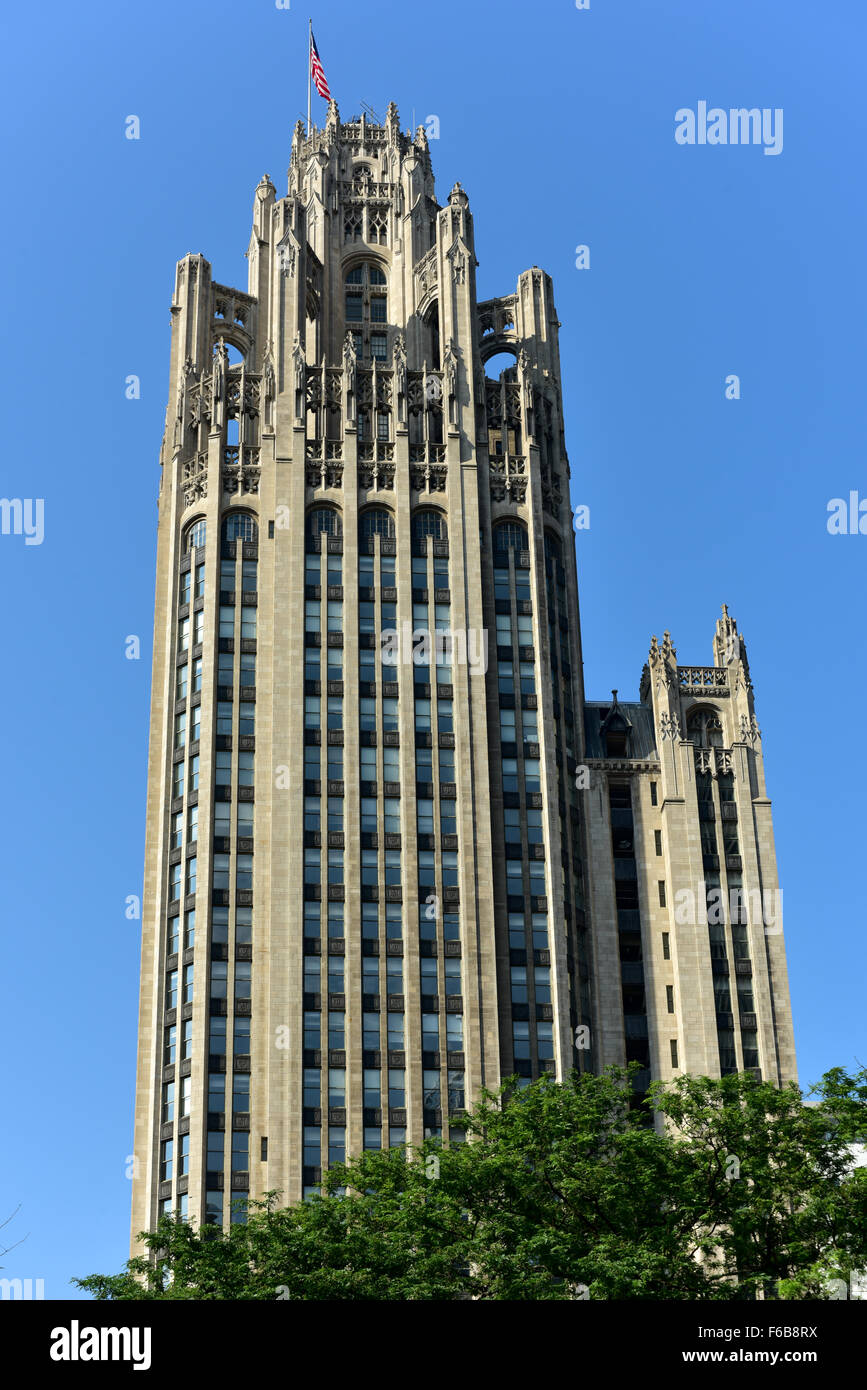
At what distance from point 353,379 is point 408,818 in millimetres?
31979

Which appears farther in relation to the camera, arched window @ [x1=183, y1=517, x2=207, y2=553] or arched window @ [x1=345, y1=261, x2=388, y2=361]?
arched window @ [x1=345, y1=261, x2=388, y2=361]

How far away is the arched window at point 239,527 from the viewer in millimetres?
125188

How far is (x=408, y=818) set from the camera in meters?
116

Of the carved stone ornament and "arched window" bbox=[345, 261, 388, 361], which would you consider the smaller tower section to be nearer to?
the carved stone ornament

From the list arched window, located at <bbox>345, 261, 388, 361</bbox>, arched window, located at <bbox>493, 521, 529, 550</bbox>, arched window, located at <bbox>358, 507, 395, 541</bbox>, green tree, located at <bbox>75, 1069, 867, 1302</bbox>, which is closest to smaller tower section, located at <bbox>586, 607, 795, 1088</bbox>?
arched window, located at <bbox>493, 521, 529, 550</bbox>

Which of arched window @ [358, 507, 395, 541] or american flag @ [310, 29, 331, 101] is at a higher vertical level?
american flag @ [310, 29, 331, 101]

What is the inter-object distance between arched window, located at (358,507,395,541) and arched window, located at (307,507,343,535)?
1472 millimetres

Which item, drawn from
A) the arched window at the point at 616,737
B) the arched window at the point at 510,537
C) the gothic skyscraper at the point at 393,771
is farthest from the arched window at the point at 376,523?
the arched window at the point at 616,737

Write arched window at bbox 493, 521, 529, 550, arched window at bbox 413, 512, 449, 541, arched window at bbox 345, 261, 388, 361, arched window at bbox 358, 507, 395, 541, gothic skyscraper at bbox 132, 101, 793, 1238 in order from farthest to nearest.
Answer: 1. arched window at bbox 345, 261, 388, 361
2. arched window at bbox 493, 521, 529, 550
3. arched window at bbox 413, 512, 449, 541
4. arched window at bbox 358, 507, 395, 541
5. gothic skyscraper at bbox 132, 101, 793, 1238

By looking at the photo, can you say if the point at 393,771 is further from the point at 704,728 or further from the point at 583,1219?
the point at 583,1219

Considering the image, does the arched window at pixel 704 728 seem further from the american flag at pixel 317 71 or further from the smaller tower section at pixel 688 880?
the american flag at pixel 317 71

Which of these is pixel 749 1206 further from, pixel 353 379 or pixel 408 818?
pixel 353 379

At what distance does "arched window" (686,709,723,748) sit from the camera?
13025 centimetres
